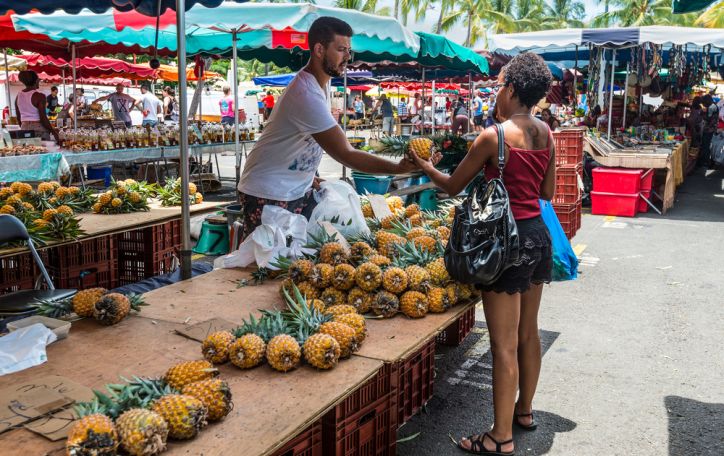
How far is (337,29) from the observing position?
3.79m

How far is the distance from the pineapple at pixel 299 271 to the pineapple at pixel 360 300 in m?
0.27

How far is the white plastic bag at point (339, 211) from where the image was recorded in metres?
4.18

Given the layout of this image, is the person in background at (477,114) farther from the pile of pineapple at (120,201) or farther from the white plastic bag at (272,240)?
the white plastic bag at (272,240)

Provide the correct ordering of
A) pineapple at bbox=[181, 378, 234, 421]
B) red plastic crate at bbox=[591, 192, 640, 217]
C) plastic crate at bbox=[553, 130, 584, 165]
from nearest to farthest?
pineapple at bbox=[181, 378, 234, 421], plastic crate at bbox=[553, 130, 584, 165], red plastic crate at bbox=[591, 192, 640, 217]

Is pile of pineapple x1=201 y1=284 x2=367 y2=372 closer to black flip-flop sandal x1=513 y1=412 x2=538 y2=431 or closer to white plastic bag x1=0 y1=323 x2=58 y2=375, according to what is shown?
white plastic bag x1=0 y1=323 x2=58 y2=375

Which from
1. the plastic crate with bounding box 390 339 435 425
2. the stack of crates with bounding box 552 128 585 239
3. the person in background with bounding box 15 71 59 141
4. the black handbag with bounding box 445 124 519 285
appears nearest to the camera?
the black handbag with bounding box 445 124 519 285

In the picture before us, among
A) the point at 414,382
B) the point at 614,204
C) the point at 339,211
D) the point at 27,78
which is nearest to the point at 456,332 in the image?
the point at 414,382

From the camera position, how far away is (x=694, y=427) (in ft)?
12.9

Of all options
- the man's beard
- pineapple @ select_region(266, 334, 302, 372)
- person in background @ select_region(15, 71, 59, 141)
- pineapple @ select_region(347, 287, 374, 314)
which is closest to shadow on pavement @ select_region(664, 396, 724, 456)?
pineapple @ select_region(347, 287, 374, 314)

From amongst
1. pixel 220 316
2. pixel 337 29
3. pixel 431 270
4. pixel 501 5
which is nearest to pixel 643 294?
pixel 431 270

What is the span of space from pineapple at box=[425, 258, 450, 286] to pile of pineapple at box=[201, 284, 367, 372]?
0.75 metres

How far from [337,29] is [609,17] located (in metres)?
55.1

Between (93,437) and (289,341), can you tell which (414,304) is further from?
(93,437)

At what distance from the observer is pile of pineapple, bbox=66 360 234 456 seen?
71.8 inches
